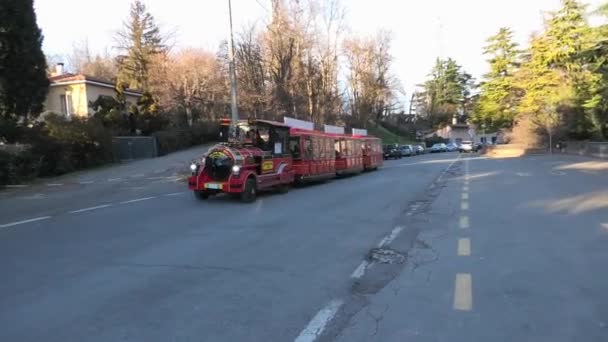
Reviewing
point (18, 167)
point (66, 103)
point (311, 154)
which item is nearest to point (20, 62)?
point (18, 167)

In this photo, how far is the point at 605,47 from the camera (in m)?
34.0

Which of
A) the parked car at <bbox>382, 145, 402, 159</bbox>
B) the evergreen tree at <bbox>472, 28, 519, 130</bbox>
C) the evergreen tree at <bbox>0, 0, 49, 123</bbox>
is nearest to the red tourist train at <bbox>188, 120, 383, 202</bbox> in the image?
the evergreen tree at <bbox>0, 0, 49, 123</bbox>

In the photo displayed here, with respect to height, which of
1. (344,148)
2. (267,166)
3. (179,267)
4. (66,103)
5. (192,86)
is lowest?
(179,267)

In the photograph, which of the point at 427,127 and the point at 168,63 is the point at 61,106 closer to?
the point at 168,63

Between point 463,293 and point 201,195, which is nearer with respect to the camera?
point 463,293

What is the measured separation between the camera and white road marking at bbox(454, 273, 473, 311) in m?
5.36

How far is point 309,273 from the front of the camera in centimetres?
675

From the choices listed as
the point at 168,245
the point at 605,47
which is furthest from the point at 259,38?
the point at 168,245

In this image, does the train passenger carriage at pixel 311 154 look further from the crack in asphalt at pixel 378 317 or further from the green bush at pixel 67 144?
the crack in asphalt at pixel 378 317

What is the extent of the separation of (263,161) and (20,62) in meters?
17.4

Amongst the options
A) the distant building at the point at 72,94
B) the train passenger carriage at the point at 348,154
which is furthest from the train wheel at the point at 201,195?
the distant building at the point at 72,94

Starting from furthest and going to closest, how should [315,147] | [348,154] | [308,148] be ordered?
1. [348,154]
2. [315,147]
3. [308,148]

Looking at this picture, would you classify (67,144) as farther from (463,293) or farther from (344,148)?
(463,293)

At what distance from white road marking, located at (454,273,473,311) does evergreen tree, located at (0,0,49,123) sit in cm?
2611
